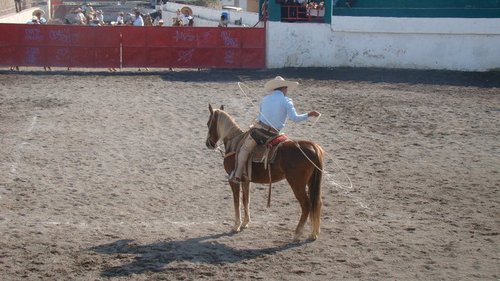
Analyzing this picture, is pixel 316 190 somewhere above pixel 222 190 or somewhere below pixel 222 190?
above

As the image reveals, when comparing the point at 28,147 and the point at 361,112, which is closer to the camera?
the point at 28,147

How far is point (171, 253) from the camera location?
873 cm

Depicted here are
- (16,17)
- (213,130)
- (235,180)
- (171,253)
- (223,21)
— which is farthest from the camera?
(16,17)

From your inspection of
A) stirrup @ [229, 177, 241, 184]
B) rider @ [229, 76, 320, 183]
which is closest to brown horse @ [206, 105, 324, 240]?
stirrup @ [229, 177, 241, 184]

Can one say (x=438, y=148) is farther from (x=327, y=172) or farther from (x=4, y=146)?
(x=4, y=146)

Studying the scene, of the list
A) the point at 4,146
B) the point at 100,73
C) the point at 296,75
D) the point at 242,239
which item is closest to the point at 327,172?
the point at 242,239

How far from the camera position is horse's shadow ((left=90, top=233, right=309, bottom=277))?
8289mm

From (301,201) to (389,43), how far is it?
17639 mm

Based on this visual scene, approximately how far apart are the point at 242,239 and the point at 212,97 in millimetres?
11036

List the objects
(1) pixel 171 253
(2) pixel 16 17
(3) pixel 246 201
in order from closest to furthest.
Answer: (1) pixel 171 253
(3) pixel 246 201
(2) pixel 16 17

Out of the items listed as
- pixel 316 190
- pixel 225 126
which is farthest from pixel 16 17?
pixel 316 190

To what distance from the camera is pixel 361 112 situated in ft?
59.8

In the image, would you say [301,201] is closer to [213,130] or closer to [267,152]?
[267,152]

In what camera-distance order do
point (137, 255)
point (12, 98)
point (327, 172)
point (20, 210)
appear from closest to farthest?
point (137, 255), point (20, 210), point (327, 172), point (12, 98)
